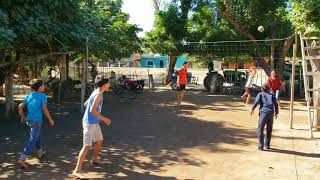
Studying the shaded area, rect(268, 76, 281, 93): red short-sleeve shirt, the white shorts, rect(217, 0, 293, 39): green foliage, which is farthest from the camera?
rect(217, 0, 293, 39): green foliage

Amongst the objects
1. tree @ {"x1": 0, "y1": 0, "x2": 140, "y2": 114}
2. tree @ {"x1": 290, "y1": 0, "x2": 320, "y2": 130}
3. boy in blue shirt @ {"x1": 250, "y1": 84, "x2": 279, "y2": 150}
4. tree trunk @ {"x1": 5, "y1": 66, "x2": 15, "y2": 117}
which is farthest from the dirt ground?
tree @ {"x1": 0, "y1": 0, "x2": 140, "y2": 114}

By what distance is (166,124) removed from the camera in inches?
468

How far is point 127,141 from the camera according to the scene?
9.60 metres

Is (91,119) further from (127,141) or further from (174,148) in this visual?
(127,141)

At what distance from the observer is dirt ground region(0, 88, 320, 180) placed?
7.11 metres

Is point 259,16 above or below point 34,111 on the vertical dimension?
above

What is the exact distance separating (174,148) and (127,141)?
125cm

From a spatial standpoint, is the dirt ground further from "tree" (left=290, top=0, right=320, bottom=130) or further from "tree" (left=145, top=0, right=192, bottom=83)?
"tree" (left=145, top=0, right=192, bottom=83)

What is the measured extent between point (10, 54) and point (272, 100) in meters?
9.59

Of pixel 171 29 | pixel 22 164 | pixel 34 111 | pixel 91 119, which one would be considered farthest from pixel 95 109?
pixel 171 29

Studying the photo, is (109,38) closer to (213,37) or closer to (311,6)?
(213,37)

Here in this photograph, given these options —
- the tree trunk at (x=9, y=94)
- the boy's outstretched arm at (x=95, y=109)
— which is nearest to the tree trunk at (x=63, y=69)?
the tree trunk at (x=9, y=94)

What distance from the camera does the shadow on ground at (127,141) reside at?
23.8 feet

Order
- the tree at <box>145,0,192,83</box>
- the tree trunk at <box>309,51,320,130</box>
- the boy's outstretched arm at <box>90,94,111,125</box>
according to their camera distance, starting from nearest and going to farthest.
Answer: the boy's outstretched arm at <box>90,94,111,125</box>, the tree trunk at <box>309,51,320,130</box>, the tree at <box>145,0,192,83</box>
